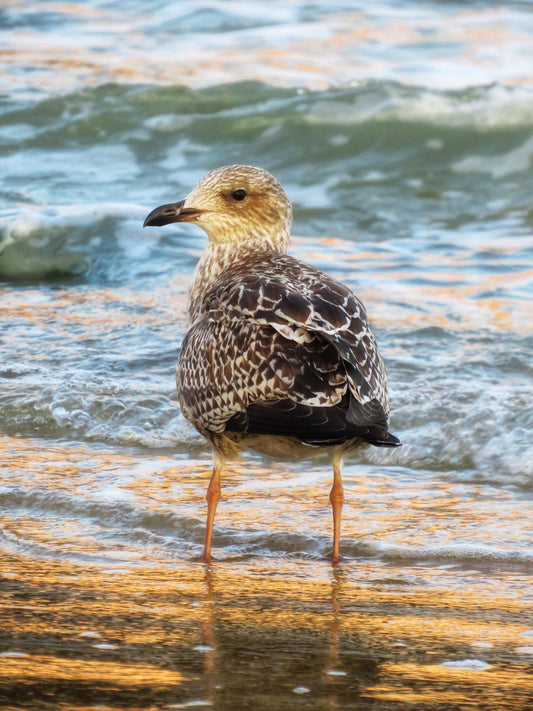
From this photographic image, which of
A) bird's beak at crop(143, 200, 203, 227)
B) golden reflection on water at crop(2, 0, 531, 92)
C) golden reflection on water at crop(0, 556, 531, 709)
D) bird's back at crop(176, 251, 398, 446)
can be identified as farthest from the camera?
golden reflection on water at crop(2, 0, 531, 92)

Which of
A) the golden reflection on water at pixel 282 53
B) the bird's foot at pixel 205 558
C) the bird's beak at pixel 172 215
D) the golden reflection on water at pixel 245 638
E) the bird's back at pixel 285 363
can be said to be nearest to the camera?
the golden reflection on water at pixel 245 638

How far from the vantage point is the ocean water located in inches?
138

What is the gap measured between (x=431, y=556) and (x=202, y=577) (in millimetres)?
839

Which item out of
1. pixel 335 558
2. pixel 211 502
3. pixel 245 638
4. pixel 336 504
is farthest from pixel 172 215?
pixel 245 638

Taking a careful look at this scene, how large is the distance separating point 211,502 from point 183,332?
9.91 ft

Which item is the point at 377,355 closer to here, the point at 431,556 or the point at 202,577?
the point at 431,556

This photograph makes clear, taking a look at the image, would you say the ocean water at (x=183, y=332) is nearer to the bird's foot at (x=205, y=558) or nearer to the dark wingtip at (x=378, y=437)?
the bird's foot at (x=205, y=558)

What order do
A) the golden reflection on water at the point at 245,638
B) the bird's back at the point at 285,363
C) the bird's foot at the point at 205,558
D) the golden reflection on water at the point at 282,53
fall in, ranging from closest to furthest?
the golden reflection on water at the point at 245,638, the bird's back at the point at 285,363, the bird's foot at the point at 205,558, the golden reflection on water at the point at 282,53

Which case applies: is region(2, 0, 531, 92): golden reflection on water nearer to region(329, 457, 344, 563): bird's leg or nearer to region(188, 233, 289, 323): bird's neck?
region(188, 233, 289, 323): bird's neck

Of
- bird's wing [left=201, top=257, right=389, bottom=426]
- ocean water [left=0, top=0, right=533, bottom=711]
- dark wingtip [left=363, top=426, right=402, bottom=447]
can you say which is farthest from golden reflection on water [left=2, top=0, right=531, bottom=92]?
dark wingtip [left=363, top=426, right=402, bottom=447]

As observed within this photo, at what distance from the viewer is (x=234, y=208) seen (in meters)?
5.74

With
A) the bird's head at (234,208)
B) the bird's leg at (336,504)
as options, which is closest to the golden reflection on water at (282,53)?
the bird's head at (234,208)

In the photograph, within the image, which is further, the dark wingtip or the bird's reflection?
the dark wingtip

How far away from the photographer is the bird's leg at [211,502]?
4.66 metres
